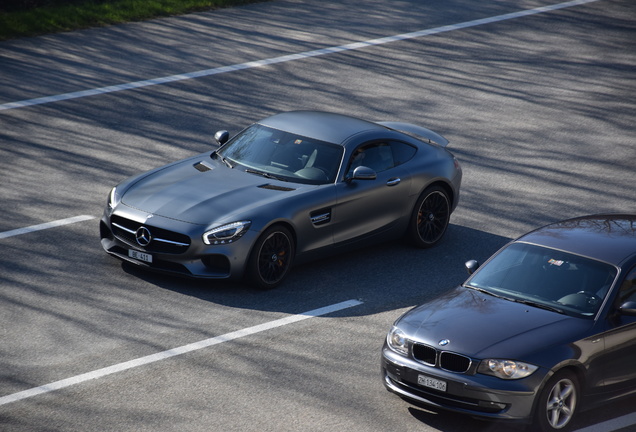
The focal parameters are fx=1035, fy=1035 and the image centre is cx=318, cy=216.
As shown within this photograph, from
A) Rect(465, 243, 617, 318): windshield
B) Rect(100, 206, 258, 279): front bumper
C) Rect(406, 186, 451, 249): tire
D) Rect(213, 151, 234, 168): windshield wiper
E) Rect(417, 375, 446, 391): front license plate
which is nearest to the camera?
Rect(417, 375, 446, 391): front license plate

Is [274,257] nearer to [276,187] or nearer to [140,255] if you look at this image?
[276,187]

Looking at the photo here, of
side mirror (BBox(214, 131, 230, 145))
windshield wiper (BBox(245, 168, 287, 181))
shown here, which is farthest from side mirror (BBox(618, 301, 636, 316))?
side mirror (BBox(214, 131, 230, 145))

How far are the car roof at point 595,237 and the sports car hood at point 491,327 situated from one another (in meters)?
0.84

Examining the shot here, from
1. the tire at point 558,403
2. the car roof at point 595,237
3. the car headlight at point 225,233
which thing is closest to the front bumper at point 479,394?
the tire at point 558,403

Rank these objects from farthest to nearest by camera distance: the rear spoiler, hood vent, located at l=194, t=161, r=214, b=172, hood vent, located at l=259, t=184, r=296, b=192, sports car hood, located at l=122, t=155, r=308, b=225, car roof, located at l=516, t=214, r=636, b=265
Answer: the rear spoiler
hood vent, located at l=194, t=161, r=214, b=172
hood vent, located at l=259, t=184, r=296, b=192
sports car hood, located at l=122, t=155, r=308, b=225
car roof, located at l=516, t=214, r=636, b=265

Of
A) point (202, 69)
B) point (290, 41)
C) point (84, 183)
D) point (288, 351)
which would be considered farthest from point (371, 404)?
point (290, 41)

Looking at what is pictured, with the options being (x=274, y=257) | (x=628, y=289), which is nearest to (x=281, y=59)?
(x=274, y=257)

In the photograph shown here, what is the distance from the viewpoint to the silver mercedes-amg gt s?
11266 millimetres

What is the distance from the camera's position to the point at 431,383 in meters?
8.37

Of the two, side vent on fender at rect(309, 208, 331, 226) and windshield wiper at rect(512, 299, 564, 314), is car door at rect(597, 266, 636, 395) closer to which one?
windshield wiper at rect(512, 299, 564, 314)

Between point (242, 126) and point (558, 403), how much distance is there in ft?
31.9

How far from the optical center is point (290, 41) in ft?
71.9

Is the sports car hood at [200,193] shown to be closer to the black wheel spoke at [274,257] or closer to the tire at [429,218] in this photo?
the black wheel spoke at [274,257]

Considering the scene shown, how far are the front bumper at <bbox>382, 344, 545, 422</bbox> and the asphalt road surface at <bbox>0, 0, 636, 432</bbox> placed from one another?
1.10 feet
